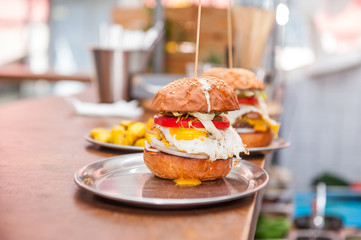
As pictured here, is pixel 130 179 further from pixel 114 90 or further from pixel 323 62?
pixel 323 62

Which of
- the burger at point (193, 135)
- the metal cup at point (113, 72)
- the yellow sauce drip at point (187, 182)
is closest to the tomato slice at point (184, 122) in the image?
the burger at point (193, 135)

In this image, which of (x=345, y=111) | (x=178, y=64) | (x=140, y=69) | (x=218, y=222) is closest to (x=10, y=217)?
(x=218, y=222)

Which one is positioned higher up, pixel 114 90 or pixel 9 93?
pixel 114 90

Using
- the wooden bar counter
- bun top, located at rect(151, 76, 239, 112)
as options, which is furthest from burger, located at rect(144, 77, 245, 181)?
the wooden bar counter

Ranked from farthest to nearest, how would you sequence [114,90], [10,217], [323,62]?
[323,62] < [114,90] < [10,217]

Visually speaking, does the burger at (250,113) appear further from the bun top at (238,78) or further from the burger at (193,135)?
the burger at (193,135)

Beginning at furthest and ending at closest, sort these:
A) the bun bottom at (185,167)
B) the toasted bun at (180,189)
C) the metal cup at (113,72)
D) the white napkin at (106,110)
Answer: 1. the metal cup at (113,72)
2. the white napkin at (106,110)
3. the bun bottom at (185,167)
4. the toasted bun at (180,189)
